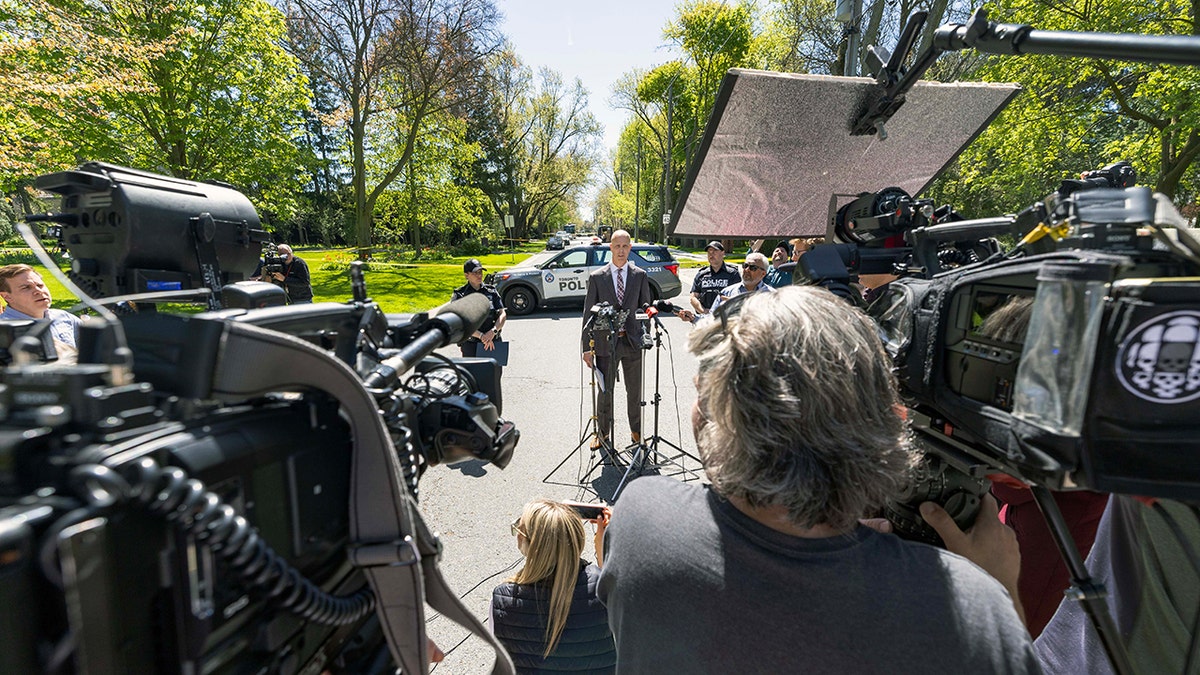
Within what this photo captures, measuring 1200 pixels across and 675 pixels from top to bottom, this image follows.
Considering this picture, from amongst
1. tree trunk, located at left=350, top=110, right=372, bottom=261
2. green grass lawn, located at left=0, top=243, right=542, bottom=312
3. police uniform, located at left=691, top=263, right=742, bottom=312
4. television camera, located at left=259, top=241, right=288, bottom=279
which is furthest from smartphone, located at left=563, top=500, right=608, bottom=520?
tree trunk, located at left=350, top=110, right=372, bottom=261

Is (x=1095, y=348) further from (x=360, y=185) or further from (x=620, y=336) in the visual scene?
(x=360, y=185)

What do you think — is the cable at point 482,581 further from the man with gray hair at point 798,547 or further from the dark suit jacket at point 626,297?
the man with gray hair at point 798,547

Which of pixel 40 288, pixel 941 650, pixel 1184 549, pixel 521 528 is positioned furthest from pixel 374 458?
pixel 40 288

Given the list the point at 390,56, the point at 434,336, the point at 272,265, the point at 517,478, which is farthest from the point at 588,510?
the point at 390,56

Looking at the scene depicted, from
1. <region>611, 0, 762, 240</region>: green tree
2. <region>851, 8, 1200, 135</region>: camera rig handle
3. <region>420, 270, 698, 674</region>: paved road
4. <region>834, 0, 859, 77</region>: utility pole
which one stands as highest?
<region>611, 0, 762, 240</region>: green tree

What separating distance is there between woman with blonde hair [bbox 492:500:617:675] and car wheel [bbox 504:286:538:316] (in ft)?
37.0

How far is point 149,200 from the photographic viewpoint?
4.58 feet

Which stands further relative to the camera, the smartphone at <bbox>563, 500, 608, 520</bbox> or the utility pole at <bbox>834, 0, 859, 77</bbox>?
the utility pole at <bbox>834, 0, 859, 77</bbox>

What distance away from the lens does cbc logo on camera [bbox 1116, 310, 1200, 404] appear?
0.80m

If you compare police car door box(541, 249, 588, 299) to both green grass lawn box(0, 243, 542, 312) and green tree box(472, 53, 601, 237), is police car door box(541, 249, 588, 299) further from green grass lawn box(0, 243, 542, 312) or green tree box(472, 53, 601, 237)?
green tree box(472, 53, 601, 237)

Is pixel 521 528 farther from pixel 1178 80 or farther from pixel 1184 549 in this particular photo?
pixel 1178 80

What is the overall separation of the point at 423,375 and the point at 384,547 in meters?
0.55

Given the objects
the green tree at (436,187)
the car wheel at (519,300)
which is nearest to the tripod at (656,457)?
the car wheel at (519,300)

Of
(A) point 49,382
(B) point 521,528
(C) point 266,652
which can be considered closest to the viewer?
(A) point 49,382
